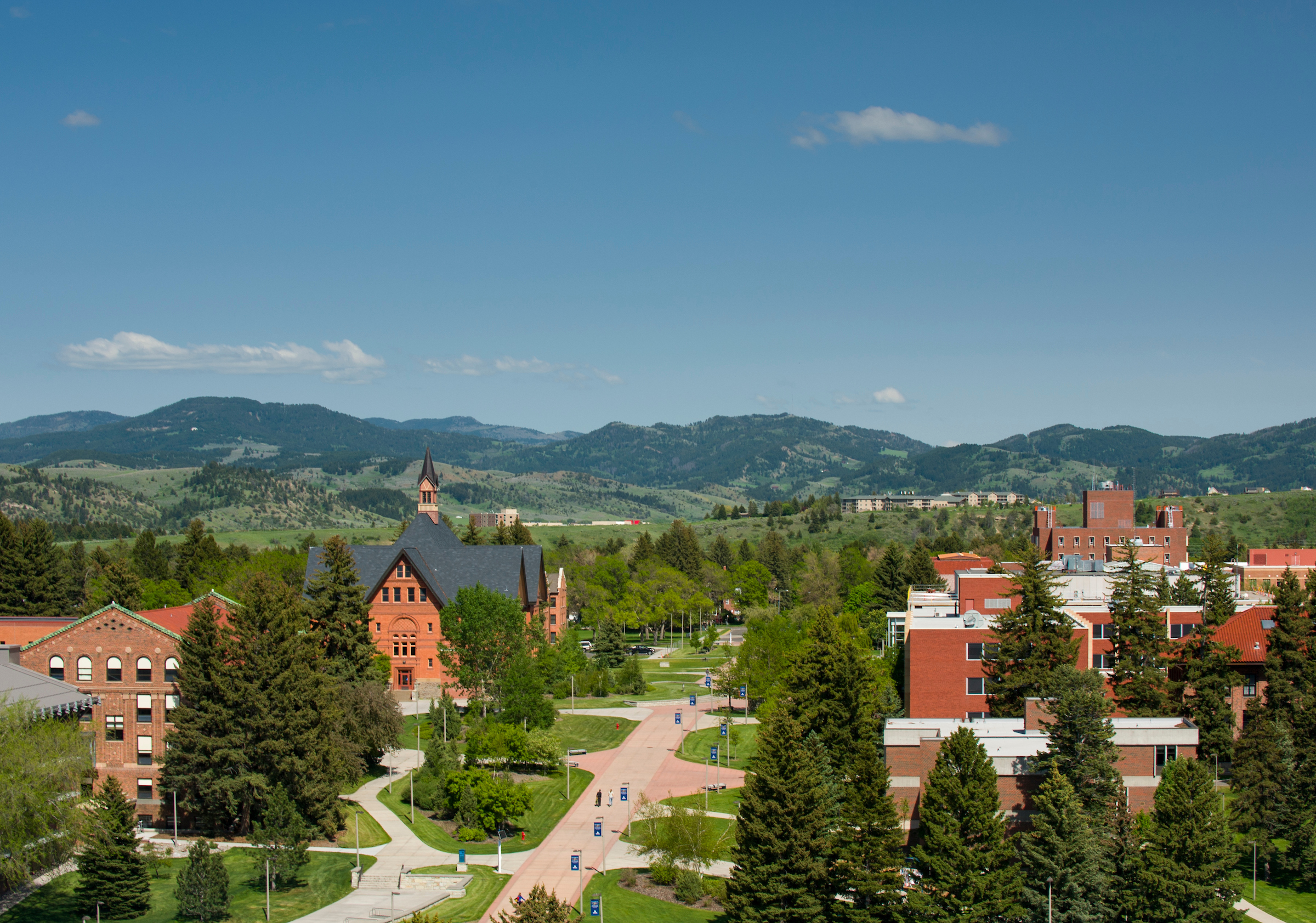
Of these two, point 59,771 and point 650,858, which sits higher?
point 59,771

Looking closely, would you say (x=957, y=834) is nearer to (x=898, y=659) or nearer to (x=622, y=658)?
(x=898, y=659)

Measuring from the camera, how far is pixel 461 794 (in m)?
60.0

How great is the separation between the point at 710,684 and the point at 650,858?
46.8 meters

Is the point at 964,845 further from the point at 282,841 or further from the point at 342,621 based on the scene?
the point at 342,621

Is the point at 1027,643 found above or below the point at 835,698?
above

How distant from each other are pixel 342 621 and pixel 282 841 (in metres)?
23.0

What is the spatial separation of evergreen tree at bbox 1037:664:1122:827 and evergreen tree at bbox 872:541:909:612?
76.2 m

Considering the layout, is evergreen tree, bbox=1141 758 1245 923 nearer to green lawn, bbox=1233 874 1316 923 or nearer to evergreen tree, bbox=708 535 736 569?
green lawn, bbox=1233 874 1316 923

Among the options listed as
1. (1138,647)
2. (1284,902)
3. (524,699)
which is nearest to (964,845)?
(1284,902)

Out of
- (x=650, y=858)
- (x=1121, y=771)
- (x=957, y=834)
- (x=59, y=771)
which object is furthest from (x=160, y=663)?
(x=1121, y=771)

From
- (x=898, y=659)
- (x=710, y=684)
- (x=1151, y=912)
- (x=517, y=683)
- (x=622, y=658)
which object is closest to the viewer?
(x=1151, y=912)

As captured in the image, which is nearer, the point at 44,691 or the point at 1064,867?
the point at 1064,867

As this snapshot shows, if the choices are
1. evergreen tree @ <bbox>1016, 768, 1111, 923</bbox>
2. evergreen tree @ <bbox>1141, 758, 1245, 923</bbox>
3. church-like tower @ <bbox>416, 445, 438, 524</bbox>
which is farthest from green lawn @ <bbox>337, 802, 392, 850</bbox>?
church-like tower @ <bbox>416, 445, 438, 524</bbox>

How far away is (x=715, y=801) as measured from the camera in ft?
210
